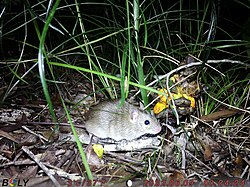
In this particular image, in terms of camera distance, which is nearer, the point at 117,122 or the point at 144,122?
the point at 144,122

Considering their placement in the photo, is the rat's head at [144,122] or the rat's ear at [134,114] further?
the rat's ear at [134,114]

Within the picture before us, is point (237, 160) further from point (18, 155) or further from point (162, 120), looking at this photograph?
point (18, 155)

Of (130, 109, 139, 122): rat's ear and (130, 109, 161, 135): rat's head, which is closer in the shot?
(130, 109, 161, 135): rat's head

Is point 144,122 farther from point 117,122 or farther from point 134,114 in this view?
point 117,122

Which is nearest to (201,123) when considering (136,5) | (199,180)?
(199,180)

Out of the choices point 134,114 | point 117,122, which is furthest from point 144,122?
point 117,122
